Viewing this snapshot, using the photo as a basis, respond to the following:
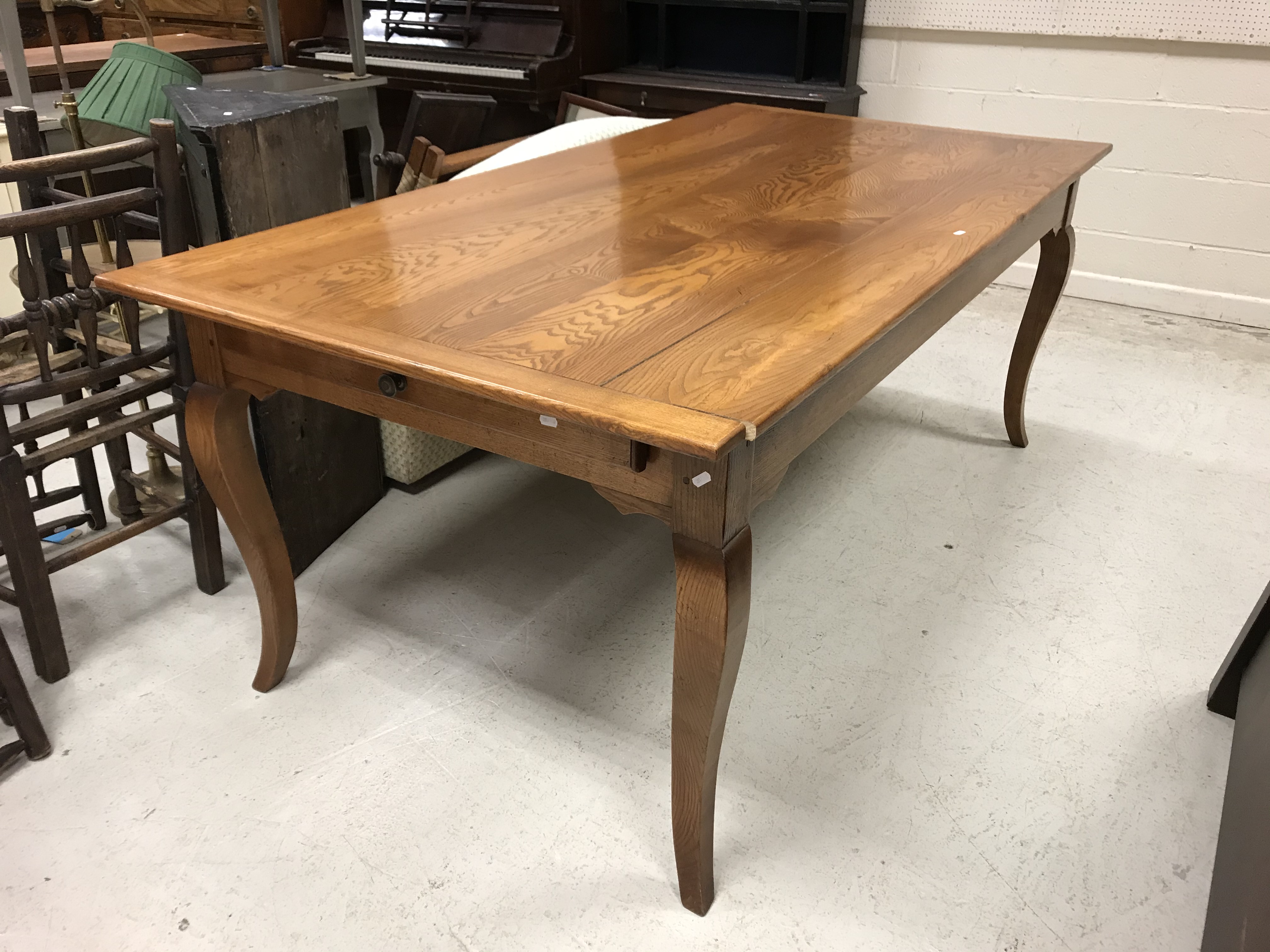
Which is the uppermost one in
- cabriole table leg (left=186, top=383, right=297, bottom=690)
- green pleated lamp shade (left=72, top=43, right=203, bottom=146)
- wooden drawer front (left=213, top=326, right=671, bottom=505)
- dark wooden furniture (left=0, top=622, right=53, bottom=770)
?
green pleated lamp shade (left=72, top=43, right=203, bottom=146)

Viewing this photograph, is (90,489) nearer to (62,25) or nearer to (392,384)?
(392,384)

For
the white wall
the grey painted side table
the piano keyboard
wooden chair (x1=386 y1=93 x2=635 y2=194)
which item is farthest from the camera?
the piano keyboard

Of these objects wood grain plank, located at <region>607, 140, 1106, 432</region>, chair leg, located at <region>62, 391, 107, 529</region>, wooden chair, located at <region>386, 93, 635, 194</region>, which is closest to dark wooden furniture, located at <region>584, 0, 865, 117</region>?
wooden chair, located at <region>386, 93, 635, 194</region>

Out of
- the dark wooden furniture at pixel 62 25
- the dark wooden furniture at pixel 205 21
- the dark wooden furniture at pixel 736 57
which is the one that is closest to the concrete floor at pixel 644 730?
the dark wooden furniture at pixel 736 57

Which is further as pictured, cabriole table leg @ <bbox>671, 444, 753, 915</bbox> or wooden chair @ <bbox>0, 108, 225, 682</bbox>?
wooden chair @ <bbox>0, 108, 225, 682</bbox>

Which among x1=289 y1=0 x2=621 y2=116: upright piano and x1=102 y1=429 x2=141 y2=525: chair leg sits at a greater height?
x1=289 y1=0 x2=621 y2=116: upright piano

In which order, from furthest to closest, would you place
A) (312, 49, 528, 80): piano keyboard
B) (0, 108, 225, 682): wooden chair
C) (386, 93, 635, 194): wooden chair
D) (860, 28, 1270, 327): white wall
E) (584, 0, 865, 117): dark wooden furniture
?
(312, 49, 528, 80): piano keyboard < (584, 0, 865, 117): dark wooden furniture < (860, 28, 1270, 327): white wall < (386, 93, 635, 194): wooden chair < (0, 108, 225, 682): wooden chair

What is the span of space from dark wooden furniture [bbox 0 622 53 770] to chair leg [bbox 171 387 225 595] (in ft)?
1.42

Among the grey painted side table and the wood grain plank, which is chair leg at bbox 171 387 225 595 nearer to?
the wood grain plank

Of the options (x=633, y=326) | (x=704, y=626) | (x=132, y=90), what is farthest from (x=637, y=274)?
(x=132, y=90)

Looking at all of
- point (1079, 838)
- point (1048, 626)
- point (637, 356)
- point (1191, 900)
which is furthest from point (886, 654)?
point (637, 356)

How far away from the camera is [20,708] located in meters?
1.62

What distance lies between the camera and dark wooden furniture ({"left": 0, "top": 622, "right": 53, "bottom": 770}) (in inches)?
62.3

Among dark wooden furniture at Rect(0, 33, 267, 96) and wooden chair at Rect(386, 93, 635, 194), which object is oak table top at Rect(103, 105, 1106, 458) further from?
dark wooden furniture at Rect(0, 33, 267, 96)
